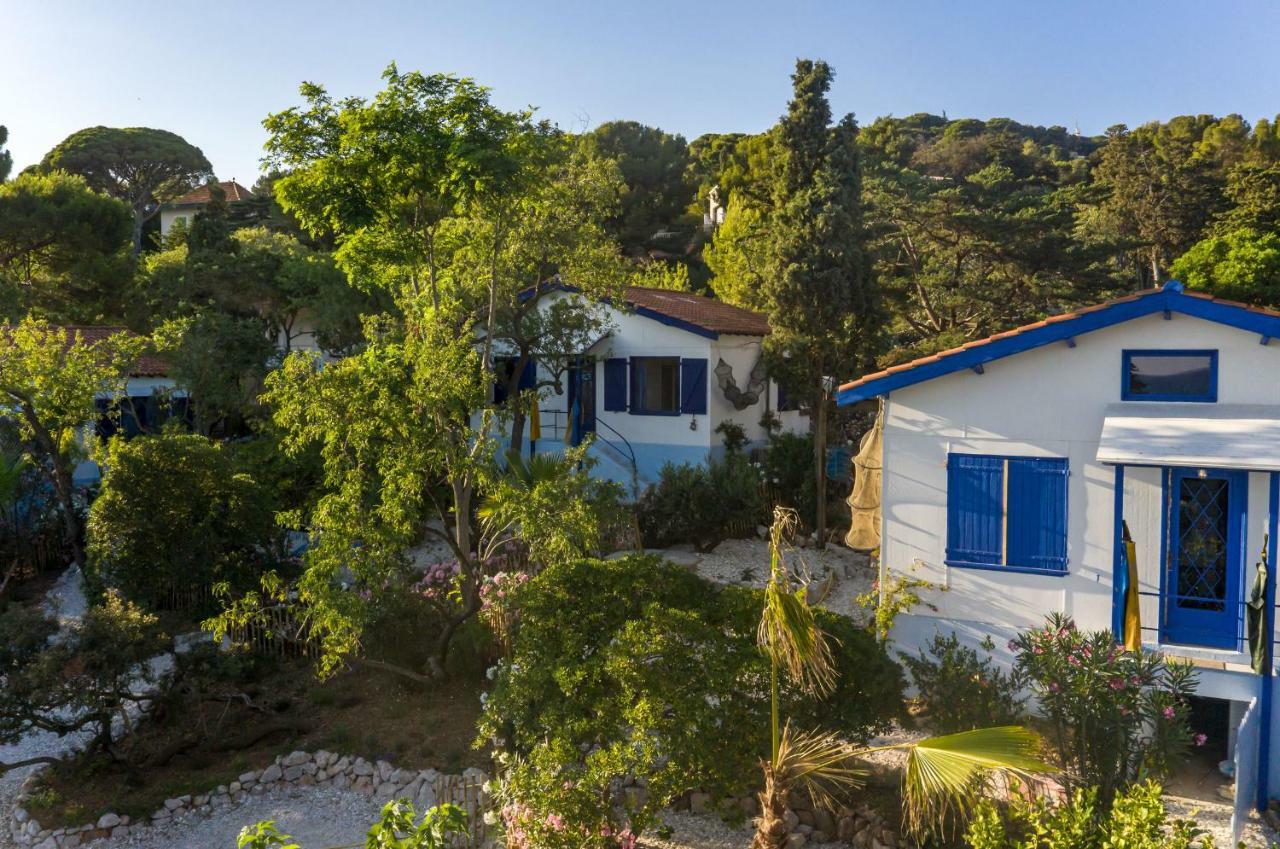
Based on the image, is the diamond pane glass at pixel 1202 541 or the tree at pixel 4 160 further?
the tree at pixel 4 160

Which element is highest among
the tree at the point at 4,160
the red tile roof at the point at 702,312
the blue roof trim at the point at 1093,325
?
the tree at the point at 4,160

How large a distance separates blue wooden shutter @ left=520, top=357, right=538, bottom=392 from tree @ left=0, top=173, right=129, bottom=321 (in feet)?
51.2

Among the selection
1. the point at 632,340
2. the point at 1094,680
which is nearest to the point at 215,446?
the point at 632,340

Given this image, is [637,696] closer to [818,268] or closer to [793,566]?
[793,566]

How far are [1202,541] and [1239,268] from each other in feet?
56.1

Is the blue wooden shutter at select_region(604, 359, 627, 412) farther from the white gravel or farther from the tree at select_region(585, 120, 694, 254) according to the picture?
the tree at select_region(585, 120, 694, 254)

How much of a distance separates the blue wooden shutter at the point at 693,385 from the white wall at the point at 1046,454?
8.44 metres

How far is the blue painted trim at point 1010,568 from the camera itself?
1094cm

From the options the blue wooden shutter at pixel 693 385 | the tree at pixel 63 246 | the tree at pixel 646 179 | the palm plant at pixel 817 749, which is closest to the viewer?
the palm plant at pixel 817 749

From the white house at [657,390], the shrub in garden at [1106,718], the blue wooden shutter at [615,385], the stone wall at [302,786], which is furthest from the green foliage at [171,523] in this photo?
the shrub in garden at [1106,718]

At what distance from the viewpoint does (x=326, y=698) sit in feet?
39.4

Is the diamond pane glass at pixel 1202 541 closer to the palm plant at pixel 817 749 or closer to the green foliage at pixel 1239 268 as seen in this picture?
the palm plant at pixel 817 749

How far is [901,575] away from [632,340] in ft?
33.8

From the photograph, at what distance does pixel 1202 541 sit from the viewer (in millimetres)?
10578
